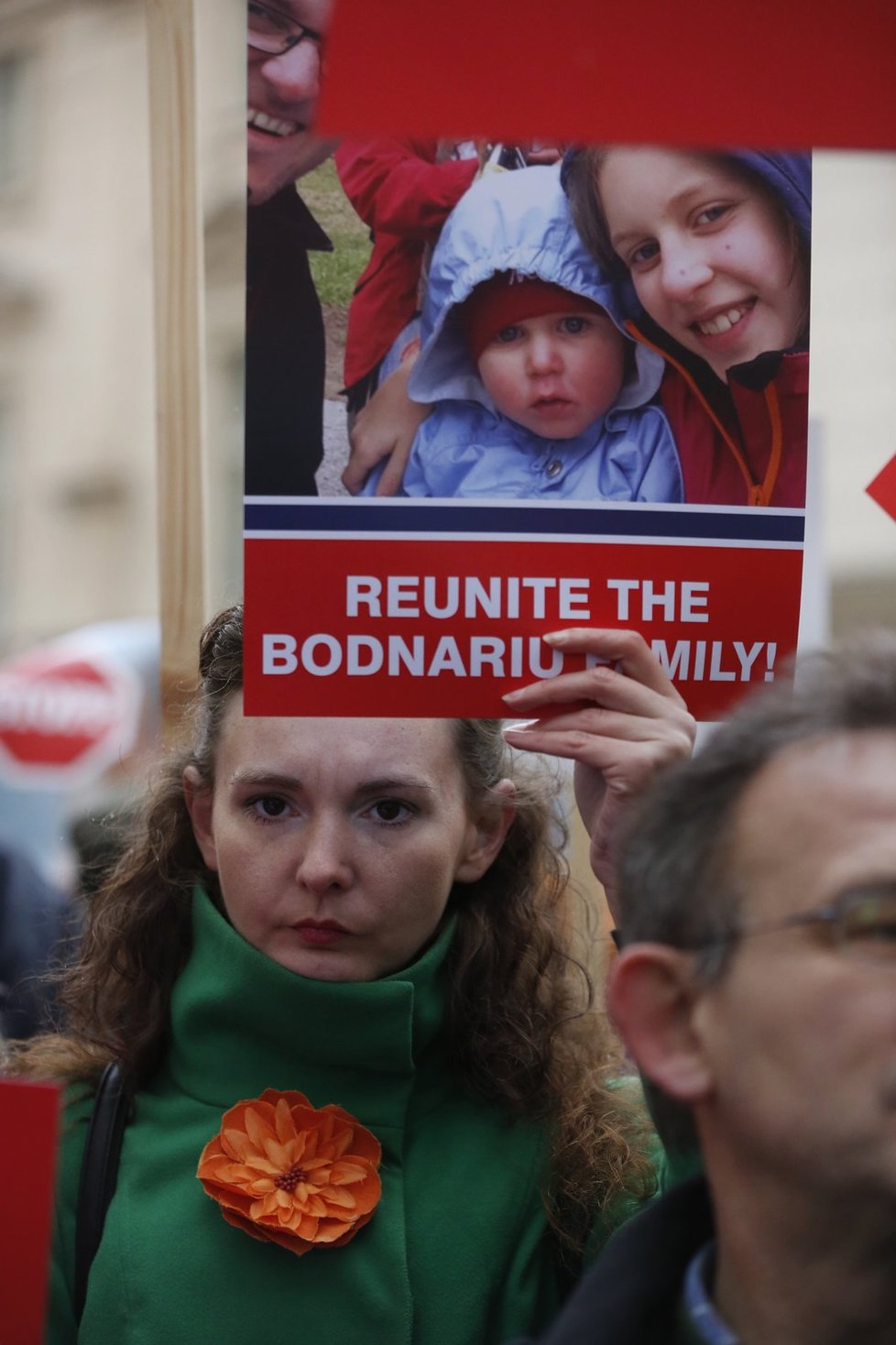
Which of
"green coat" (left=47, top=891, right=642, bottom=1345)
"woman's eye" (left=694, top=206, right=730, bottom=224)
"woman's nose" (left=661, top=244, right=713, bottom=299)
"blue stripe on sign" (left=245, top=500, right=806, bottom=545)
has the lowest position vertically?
"green coat" (left=47, top=891, right=642, bottom=1345)

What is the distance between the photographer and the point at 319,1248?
7.32 ft

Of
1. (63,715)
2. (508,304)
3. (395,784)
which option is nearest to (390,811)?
(395,784)

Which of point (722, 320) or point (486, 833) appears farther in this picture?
point (486, 833)

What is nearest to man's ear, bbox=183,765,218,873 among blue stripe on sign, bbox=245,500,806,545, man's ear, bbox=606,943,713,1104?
blue stripe on sign, bbox=245,500,806,545

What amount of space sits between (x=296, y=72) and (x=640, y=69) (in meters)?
0.38

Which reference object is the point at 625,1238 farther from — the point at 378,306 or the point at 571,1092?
the point at 378,306

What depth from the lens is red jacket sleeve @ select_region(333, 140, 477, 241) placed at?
211 cm

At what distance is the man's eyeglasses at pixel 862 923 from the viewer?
5.00 feet

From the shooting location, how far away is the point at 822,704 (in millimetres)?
1697

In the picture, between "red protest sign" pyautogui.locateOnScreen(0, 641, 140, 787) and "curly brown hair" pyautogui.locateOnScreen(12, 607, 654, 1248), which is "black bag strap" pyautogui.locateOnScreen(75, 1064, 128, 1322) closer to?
"curly brown hair" pyautogui.locateOnScreen(12, 607, 654, 1248)

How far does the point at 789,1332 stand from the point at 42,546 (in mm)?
14721

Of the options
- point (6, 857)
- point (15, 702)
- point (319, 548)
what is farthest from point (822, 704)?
point (15, 702)

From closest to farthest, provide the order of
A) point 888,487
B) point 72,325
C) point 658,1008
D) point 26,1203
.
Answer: point 658,1008
point 26,1203
point 888,487
point 72,325

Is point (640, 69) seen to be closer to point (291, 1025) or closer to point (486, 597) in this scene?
point (486, 597)
